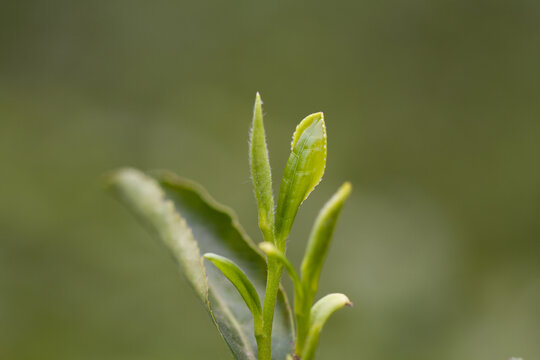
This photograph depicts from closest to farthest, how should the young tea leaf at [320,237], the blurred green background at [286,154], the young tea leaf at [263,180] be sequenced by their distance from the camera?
1. the young tea leaf at [320,237]
2. the young tea leaf at [263,180]
3. the blurred green background at [286,154]

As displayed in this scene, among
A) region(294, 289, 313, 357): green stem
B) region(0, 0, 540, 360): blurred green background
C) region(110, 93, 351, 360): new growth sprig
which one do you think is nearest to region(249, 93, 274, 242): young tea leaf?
region(110, 93, 351, 360): new growth sprig

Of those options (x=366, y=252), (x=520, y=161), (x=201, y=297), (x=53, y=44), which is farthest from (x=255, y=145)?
(x=53, y=44)

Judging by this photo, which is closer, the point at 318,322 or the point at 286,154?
the point at 318,322

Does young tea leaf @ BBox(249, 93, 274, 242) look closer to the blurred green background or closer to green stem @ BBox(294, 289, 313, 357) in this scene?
green stem @ BBox(294, 289, 313, 357)

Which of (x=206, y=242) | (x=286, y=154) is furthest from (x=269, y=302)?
(x=286, y=154)

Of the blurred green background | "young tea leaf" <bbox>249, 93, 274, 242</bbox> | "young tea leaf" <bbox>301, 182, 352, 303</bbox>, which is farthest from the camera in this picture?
the blurred green background

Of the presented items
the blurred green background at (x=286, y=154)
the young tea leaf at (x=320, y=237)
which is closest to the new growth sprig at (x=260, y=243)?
the young tea leaf at (x=320, y=237)

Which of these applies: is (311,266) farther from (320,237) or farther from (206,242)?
(206,242)

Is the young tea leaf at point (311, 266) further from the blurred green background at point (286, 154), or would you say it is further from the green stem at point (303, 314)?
the blurred green background at point (286, 154)
